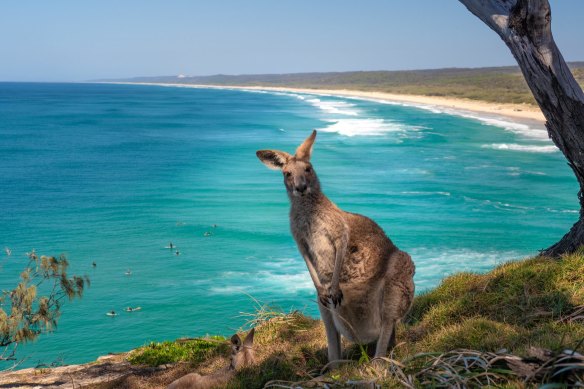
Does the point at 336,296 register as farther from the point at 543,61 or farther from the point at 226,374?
the point at 543,61

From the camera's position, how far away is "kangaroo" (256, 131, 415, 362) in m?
4.50

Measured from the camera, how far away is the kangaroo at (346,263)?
4496mm

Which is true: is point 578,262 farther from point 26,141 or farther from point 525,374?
point 26,141

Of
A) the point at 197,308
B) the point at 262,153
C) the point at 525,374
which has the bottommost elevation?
the point at 197,308

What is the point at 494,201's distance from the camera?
2888cm

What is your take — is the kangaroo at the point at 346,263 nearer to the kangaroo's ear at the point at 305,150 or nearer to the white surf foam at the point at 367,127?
the kangaroo's ear at the point at 305,150

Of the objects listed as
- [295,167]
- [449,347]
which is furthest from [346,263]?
[449,347]

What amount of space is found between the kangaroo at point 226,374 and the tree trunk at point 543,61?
12.7 feet

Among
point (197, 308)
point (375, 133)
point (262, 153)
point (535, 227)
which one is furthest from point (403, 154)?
point (262, 153)

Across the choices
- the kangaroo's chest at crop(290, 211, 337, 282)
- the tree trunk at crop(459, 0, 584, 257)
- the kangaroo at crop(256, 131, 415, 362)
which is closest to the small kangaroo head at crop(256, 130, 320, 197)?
the kangaroo at crop(256, 131, 415, 362)

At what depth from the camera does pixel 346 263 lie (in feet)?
15.1

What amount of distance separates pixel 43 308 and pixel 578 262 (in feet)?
20.9

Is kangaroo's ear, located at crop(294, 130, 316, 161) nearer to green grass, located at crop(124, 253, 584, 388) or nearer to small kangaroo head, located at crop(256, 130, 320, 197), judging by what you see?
small kangaroo head, located at crop(256, 130, 320, 197)

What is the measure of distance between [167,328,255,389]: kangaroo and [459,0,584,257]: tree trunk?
3.87 meters
